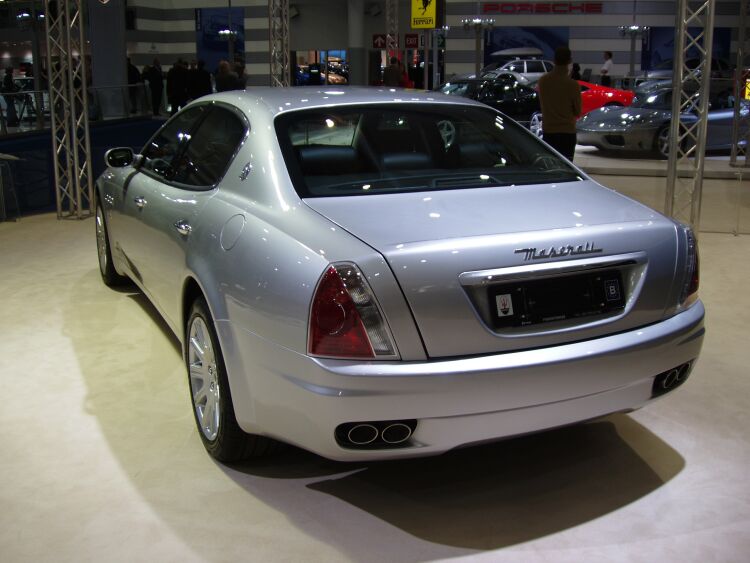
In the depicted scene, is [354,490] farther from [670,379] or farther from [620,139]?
[620,139]

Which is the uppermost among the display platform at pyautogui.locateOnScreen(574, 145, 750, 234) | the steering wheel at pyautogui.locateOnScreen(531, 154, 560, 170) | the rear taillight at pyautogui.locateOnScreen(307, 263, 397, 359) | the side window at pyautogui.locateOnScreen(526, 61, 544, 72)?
the side window at pyautogui.locateOnScreen(526, 61, 544, 72)

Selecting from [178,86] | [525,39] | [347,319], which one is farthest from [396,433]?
[525,39]

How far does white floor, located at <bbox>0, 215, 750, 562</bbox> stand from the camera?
258 cm

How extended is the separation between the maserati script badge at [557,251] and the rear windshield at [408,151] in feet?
2.02

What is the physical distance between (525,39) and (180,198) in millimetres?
27705

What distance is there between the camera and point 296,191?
2.89 m

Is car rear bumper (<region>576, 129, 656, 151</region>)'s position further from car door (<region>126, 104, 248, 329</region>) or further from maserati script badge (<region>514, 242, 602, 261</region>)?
maserati script badge (<region>514, 242, 602, 261</region>)

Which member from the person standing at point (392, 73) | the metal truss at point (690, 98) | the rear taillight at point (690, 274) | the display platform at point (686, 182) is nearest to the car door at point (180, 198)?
the rear taillight at point (690, 274)

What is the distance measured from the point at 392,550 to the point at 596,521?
2.23ft

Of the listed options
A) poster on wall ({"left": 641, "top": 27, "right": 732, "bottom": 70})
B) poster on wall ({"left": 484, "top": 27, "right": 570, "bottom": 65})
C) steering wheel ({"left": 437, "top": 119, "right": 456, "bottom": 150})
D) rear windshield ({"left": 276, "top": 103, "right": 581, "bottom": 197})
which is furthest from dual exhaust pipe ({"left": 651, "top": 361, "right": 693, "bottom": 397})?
poster on wall ({"left": 484, "top": 27, "right": 570, "bottom": 65})

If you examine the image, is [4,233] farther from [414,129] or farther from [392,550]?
[392,550]

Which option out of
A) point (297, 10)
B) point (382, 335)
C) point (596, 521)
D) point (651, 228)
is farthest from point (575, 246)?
point (297, 10)

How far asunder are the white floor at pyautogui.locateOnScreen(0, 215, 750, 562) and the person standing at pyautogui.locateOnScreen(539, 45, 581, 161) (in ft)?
13.4

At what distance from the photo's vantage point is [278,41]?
12680 millimetres
